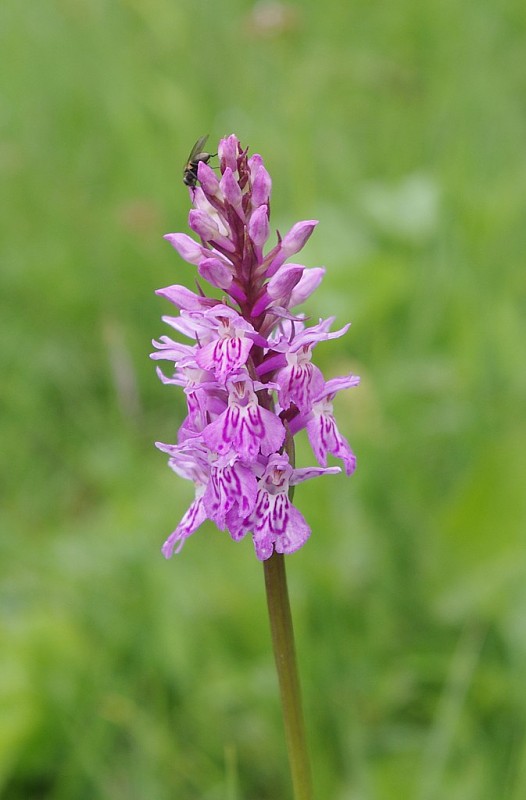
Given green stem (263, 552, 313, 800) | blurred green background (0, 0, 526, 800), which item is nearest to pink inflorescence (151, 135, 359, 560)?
green stem (263, 552, 313, 800)

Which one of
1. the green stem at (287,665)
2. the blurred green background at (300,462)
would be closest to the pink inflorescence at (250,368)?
the green stem at (287,665)

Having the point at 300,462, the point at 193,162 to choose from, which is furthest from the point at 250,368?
the point at 300,462

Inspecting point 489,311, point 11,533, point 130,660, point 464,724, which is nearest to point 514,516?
point 464,724

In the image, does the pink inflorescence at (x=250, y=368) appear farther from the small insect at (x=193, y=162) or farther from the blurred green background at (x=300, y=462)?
the blurred green background at (x=300, y=462)

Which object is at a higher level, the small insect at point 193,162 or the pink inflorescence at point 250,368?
the small insect at point 193,162

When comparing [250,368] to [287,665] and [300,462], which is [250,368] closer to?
[287,665]

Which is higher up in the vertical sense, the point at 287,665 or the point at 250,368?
the point at 250,368
